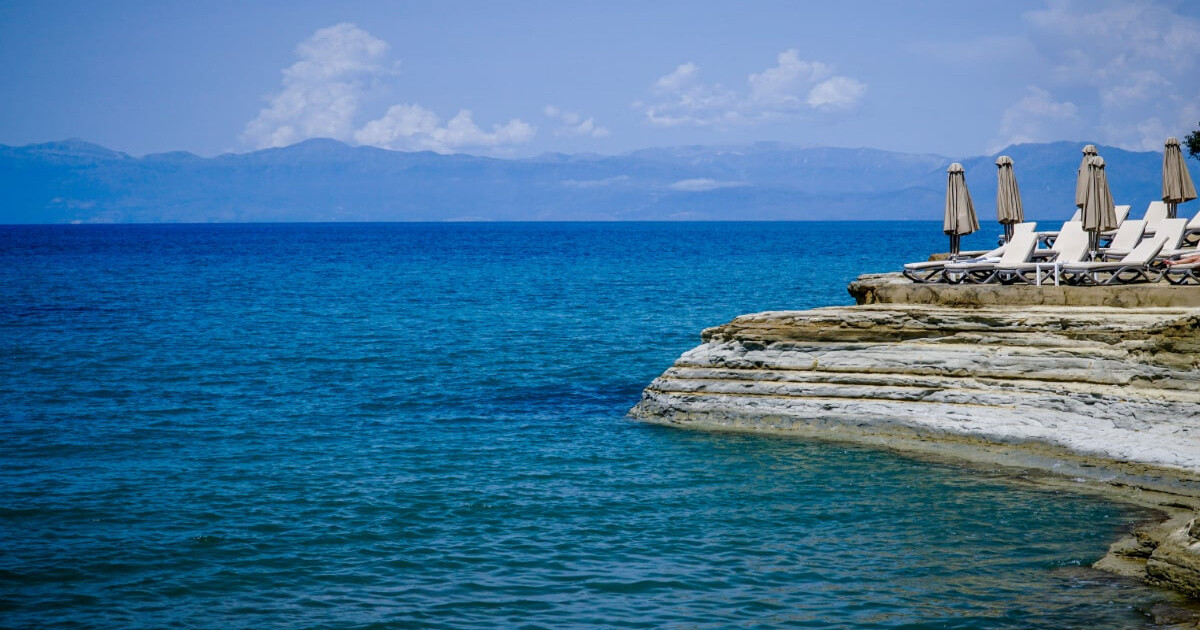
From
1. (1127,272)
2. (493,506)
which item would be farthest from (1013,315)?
(493,506)

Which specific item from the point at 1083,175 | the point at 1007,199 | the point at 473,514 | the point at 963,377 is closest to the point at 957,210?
the point at 1083,175

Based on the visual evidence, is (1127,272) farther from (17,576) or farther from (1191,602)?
(17,576)

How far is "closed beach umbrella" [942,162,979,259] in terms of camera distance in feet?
74.6

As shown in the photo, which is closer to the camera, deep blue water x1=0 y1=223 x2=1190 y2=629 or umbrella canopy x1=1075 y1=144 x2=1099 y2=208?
deep blue water x1=0 y1=223 x2=1190 y2=629

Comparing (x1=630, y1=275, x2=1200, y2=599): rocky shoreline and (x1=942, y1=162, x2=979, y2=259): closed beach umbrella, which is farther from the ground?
(x1=942, y1=162, x2=979, y2=259): closed beach umbrella

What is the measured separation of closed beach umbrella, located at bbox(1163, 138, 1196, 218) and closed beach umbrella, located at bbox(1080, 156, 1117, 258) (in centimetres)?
501

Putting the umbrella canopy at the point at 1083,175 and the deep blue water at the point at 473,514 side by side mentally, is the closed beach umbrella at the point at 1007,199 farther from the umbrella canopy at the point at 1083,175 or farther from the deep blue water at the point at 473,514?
the deep blue water at the point at 473,514

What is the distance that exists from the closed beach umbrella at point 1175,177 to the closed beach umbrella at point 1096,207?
501 centimetres

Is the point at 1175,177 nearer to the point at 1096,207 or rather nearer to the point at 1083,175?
the point at 1083,175

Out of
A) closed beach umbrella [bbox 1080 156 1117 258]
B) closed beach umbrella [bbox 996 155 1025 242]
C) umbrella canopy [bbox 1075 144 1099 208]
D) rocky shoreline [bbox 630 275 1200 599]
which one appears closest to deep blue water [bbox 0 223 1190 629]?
rocky shoreline [bbox 630 275 1200 599]

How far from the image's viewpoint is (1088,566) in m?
11.7

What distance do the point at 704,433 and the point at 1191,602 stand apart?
8.75 m

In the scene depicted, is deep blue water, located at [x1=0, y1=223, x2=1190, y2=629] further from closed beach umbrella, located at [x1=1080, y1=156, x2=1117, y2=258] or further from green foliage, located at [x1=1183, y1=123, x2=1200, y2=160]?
green foliage, located at [x1=1183, y1=123, x2=1200, y2=160]

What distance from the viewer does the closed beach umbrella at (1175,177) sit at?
25.6m
